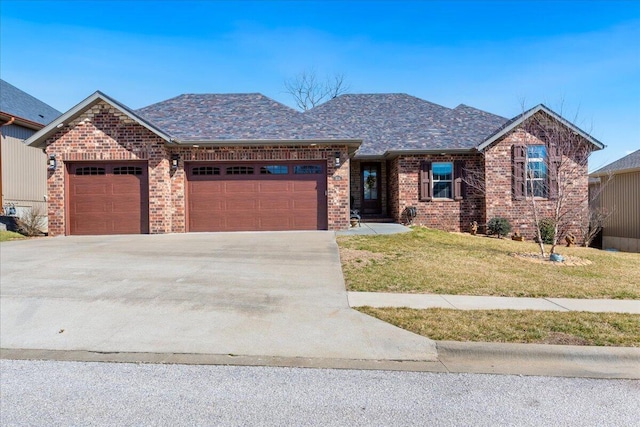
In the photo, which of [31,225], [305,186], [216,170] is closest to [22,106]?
[31,225]

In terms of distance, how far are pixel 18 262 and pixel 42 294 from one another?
3230mm

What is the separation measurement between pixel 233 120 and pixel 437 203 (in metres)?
8.61

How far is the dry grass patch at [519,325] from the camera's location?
4.44 meters

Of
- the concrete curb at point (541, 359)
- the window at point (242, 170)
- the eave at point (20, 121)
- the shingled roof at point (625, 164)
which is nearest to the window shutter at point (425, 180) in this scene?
the window at point (242, 170)

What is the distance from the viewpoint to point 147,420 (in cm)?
303

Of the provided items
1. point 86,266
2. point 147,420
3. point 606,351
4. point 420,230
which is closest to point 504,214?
point 420,230

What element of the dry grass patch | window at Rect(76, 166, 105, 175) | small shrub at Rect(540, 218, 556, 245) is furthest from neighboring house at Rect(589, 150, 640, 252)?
window at Rect(76, 166, 105, 175)

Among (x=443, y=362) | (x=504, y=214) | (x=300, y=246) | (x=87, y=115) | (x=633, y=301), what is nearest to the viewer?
(x=443, y=362)

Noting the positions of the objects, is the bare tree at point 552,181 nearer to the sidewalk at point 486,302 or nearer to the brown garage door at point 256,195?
the brown garage door at point 256,195

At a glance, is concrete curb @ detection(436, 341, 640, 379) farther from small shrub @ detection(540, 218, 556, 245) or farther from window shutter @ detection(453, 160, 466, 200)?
window shutter @ detection(453, 160, 466, 200)

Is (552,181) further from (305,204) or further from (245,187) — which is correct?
(245,187)

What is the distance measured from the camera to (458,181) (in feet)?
53.1

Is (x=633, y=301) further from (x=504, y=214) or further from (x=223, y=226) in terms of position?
(x=223, y=226)

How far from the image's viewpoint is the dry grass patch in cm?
444
